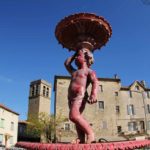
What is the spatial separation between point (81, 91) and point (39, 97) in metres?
65.6

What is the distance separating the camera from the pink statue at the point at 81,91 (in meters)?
4.87

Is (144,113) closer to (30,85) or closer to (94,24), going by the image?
(30,85)

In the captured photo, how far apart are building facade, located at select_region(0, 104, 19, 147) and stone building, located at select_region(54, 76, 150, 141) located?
9.44 m

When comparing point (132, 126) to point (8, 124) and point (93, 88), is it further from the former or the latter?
point (93, 88)

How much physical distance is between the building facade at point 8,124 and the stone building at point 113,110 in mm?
9442

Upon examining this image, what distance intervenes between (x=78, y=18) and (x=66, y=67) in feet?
3.62

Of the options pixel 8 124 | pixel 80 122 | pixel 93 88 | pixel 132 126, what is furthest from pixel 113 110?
pixel 80 122

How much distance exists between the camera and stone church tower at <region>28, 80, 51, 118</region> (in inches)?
2577

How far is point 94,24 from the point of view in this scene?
609 cm

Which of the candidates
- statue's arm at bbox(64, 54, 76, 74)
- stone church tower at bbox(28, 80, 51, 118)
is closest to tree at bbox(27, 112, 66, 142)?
stone church tower at bbox(28, 80, 51, 118)

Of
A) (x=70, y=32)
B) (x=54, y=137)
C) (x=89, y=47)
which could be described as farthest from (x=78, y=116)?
(x=54, y=137)

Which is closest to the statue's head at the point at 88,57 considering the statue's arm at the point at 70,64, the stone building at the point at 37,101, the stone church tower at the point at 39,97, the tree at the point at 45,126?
the statue's arm at the point at 70,64

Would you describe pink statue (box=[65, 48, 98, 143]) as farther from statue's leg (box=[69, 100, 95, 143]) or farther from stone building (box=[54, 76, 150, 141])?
stone building (box=[54, 76, 150, 141])

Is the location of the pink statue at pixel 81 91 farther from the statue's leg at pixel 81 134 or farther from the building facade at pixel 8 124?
the building facade at pixel 8 124
